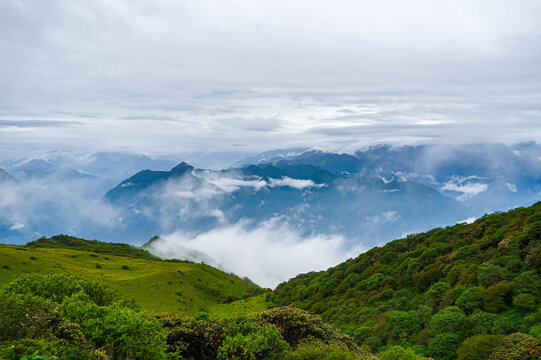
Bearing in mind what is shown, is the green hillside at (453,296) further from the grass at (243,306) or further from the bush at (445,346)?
the grass at (243,306)

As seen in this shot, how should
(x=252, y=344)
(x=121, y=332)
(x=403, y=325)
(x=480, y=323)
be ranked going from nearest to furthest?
1. (x=121, y=332)
2. (x=252, y=344)
3. (x=480, y=323)
4. (x=403, y=325)

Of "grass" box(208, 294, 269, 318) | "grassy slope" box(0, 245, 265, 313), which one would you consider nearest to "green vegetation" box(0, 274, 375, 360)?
"grassy slope" box(0, 245, 265, 313)

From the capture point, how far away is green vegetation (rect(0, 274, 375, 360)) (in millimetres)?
18047

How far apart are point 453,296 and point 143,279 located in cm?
7628

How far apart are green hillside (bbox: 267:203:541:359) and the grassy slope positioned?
3492 centimetres

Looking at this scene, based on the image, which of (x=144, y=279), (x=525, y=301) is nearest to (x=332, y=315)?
(x=525, y=301)

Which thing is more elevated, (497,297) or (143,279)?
(497,297)

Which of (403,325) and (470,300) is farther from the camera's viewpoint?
(403,325)

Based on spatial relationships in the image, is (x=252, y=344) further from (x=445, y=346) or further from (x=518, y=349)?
(x=445, y=346)

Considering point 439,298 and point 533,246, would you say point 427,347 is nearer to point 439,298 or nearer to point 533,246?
point 439,298

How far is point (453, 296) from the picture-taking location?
46.9 metres

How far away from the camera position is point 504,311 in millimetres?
38875

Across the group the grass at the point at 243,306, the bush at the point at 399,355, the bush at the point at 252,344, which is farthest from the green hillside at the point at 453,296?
the bush at the point at 252,344

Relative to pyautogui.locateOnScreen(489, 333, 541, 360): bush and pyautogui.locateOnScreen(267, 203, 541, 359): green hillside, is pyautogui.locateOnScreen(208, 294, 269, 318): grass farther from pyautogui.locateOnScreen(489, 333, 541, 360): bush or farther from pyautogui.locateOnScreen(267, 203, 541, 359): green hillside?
pyautogui.locateOnScreen(489, 333, 541, 360): bush
